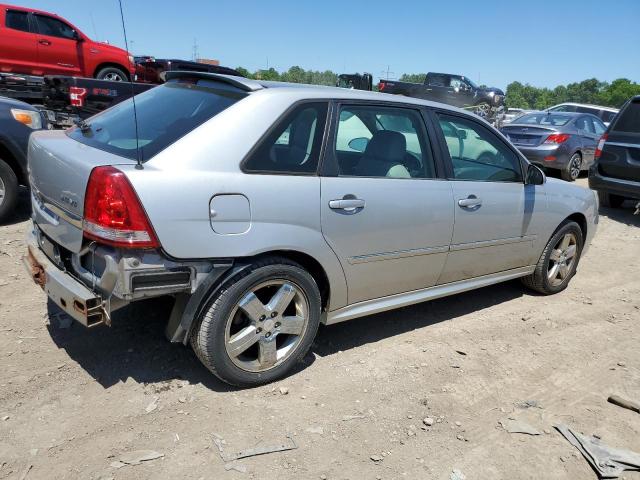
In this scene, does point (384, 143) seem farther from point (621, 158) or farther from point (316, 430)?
point (621, 158)

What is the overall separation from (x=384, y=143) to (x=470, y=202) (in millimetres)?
783

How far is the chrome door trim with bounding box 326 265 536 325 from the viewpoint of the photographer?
11.3 ft

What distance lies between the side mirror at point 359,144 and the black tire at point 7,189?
3879 mm

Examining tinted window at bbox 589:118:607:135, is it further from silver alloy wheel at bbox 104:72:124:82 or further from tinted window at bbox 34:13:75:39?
tinted window at bbox 34:13:75:39

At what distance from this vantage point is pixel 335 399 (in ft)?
10.2

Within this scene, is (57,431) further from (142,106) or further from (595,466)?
(595,466)

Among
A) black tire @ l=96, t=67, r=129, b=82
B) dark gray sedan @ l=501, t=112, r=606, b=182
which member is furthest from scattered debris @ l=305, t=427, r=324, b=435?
black tire @ l=96, t=67, r=129, b=82

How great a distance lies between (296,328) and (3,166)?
396 centimetres

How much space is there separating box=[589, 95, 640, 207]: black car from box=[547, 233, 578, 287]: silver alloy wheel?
13.2 feet

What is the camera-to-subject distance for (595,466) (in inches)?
107

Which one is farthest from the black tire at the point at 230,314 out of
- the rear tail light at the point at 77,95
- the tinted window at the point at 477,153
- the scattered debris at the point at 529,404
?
the rear tail light at the point at 77,95

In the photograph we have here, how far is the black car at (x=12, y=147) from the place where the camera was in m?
5.34

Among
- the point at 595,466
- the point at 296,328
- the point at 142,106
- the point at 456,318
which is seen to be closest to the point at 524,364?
the point at 456,318

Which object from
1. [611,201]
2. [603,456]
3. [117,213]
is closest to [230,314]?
[117,213]
